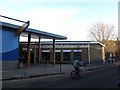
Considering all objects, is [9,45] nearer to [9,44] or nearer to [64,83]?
[9,44]

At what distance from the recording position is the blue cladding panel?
1941cm

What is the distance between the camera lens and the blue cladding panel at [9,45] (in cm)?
1941

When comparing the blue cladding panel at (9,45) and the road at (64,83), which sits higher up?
the blue cladding panel at (9,45)

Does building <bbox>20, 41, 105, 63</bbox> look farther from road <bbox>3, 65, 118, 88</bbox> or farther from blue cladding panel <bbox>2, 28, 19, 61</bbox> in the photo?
road <bbox>3, 65, 118, 88</bbox>

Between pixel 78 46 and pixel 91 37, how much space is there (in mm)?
21084

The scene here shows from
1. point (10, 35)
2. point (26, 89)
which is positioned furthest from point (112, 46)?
point (26, 89)

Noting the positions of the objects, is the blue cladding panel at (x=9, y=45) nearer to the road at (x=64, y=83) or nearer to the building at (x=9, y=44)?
the building at (x=9, y=44)

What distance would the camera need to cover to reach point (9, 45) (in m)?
20.1

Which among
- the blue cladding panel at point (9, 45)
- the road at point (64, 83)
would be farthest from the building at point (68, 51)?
the road at point (64, 83)

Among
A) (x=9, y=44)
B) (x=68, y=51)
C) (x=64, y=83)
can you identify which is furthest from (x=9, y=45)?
(x=68, y=51)

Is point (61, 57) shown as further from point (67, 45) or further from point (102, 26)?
point (102, 26)

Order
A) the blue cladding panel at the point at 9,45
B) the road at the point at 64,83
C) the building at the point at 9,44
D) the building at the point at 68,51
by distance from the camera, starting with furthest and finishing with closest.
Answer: the building at the point at 68,51 → the blue cladding panel at the point at 9,45 → the building at the point at 9,44 → the road at the point at 64,83

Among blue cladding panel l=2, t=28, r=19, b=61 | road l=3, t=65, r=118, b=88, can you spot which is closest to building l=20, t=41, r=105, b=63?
blue cladding panel l=2, t=28, r=19, b=61

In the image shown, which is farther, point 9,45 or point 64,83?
point 9,45
